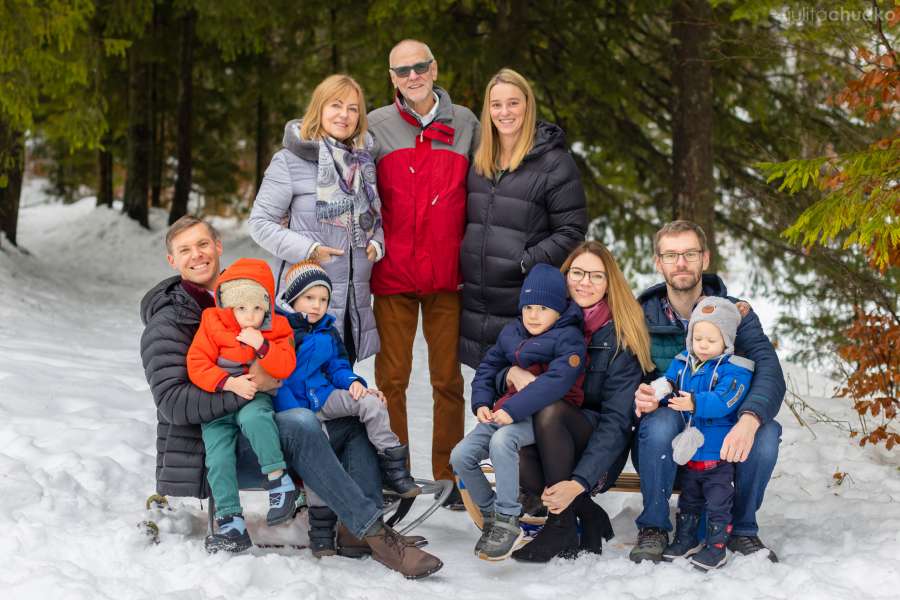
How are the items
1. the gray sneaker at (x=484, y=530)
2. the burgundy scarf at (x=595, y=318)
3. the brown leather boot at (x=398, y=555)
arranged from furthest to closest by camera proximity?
the burgundy scarf at (x=595, y=318) < the gray sneaker at (x=484, y=530) < the brown leather boot at (x=398, y=555)

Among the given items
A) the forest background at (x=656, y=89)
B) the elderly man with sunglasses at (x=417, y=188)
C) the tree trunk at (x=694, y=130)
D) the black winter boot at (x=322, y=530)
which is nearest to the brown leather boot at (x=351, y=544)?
the black winter boot at (x=322, y=530)

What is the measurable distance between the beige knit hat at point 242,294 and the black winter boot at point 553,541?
1.59 metres

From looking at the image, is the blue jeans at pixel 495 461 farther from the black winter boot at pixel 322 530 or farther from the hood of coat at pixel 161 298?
the hood of coat at pixel 161 298

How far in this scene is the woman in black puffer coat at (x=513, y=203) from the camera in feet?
15.1

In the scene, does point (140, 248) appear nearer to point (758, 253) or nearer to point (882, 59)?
point (758, 253)

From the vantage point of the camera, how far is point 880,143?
4469 mm

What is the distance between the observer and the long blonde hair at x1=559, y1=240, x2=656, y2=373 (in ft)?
14.0

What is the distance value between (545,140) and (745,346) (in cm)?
140

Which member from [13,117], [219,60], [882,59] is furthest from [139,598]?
[219,60]

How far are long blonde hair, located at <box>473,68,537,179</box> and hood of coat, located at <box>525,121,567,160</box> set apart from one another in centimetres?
3

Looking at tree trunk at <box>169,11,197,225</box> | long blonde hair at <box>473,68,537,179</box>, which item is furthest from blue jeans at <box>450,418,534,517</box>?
tree trunk at <box>169,11,197,225</box>

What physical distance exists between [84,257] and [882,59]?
13.0 m

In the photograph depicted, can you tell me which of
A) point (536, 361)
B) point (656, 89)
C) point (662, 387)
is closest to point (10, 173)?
point (656, 89)

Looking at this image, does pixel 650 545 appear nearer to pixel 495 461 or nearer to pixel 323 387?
pixel 495 461
